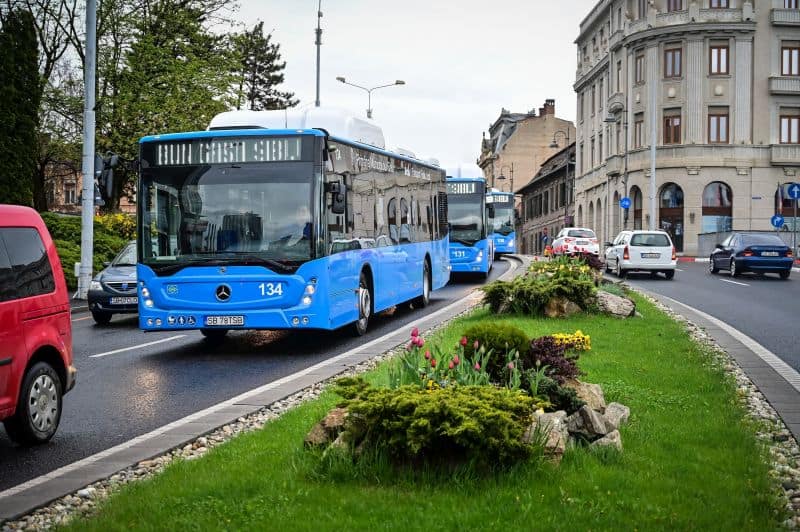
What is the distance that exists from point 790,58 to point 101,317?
58338 millimetres

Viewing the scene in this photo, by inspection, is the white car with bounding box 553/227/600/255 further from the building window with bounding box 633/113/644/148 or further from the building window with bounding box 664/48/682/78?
the building window with bounding box 664/48/682/78

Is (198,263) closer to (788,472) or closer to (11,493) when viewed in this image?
(11,493)

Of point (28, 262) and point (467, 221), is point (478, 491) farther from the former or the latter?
point (467, 221)

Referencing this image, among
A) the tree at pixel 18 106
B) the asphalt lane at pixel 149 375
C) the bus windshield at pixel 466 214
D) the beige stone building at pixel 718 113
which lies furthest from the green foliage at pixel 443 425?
the beige stone building at pixel 718 113

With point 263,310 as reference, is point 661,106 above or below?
above

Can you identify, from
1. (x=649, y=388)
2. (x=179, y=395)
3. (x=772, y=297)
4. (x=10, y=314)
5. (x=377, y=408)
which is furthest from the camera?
(x=772, y=297)

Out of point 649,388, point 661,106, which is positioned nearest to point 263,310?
point 649,388

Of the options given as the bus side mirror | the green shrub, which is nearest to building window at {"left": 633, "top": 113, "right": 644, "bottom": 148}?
the bus side mirror

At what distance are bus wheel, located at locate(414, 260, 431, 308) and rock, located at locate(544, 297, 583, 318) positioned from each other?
193 inches

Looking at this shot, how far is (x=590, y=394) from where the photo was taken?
7.16 metres

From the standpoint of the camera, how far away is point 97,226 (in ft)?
111

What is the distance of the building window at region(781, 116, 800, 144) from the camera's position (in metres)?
65.2

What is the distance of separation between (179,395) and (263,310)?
3.12 metres

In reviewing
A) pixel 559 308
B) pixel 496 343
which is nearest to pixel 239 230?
pixel 496 343
